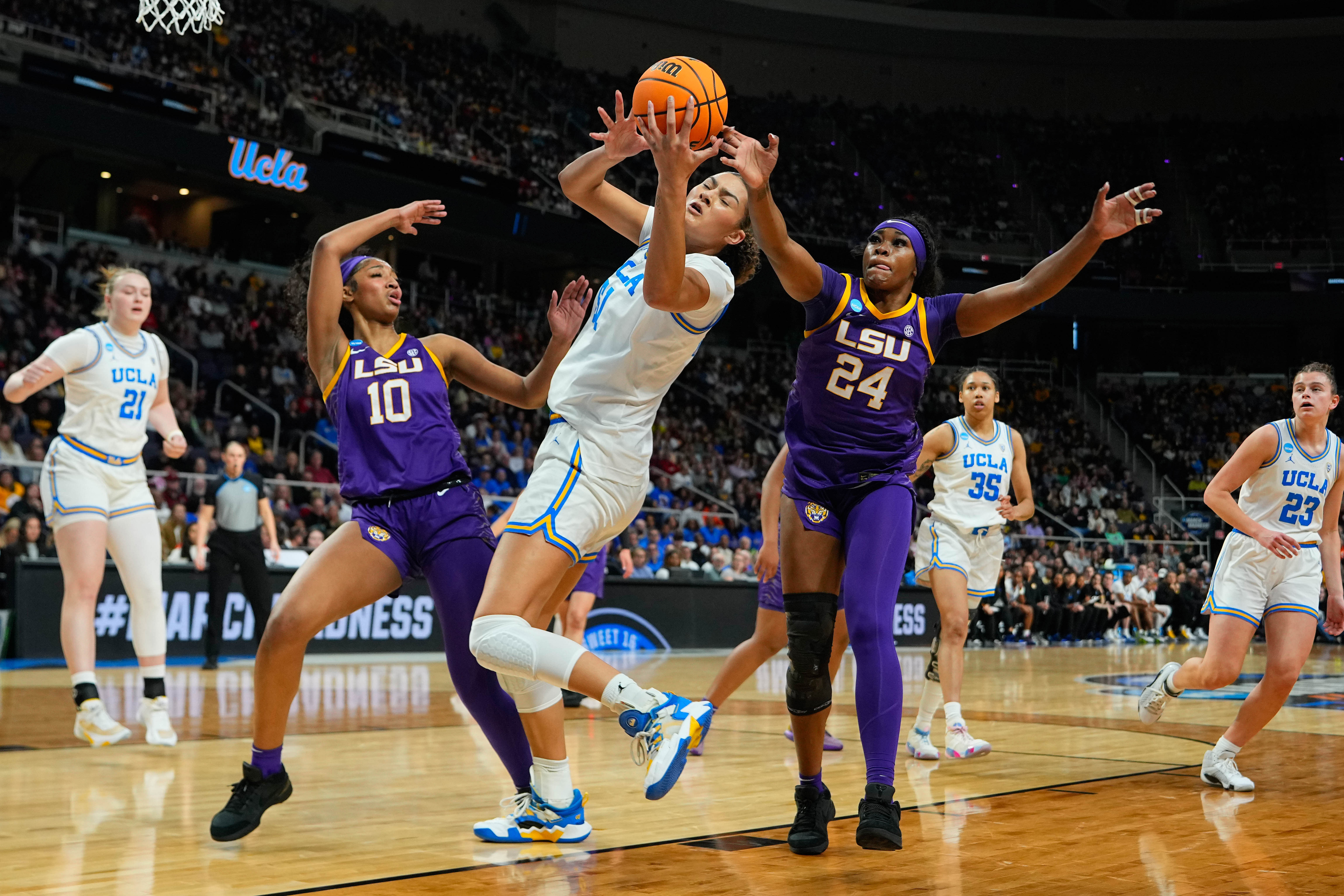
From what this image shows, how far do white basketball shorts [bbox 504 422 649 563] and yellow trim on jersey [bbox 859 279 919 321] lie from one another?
109cm

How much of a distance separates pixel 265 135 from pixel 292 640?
19645 mm

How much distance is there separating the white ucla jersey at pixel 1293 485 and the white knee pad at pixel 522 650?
368 cm

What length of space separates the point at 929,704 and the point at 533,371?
3317mm

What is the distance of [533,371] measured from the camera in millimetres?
4449

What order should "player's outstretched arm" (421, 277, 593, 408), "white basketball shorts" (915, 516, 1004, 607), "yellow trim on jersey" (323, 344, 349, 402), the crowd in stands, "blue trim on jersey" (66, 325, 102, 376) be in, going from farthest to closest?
the crowd in stands < "white basketball shorts" (915, 516, 1004, 607) < "blue trim on jersey" (66, 325, 102, 376) < "player's outstretched arm" (421, 277, 593, 408) < "yellow trim on jersey" (323, 344, 349, 402)

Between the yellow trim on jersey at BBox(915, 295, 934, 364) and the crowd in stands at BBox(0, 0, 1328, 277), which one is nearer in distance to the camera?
the yellow trim on jersey at BBox(915, 295, 934, 364)

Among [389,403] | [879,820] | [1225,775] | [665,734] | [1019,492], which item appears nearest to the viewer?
[665,734]

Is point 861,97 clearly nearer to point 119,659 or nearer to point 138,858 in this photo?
point 119,659

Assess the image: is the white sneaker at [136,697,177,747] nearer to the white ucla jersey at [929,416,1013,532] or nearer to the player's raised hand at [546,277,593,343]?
the player's raised hand at [546,277,593,343]

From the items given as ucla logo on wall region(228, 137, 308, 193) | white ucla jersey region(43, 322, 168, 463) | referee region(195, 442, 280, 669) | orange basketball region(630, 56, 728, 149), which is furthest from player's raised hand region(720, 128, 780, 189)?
ucla logo on wall region(228, 137, 308, 193)

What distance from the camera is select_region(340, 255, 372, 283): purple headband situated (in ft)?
14.6

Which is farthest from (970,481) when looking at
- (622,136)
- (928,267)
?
(622,136)

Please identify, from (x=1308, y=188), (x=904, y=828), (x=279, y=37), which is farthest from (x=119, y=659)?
(x=1308, y=188)

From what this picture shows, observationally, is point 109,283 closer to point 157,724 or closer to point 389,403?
point 157,724
